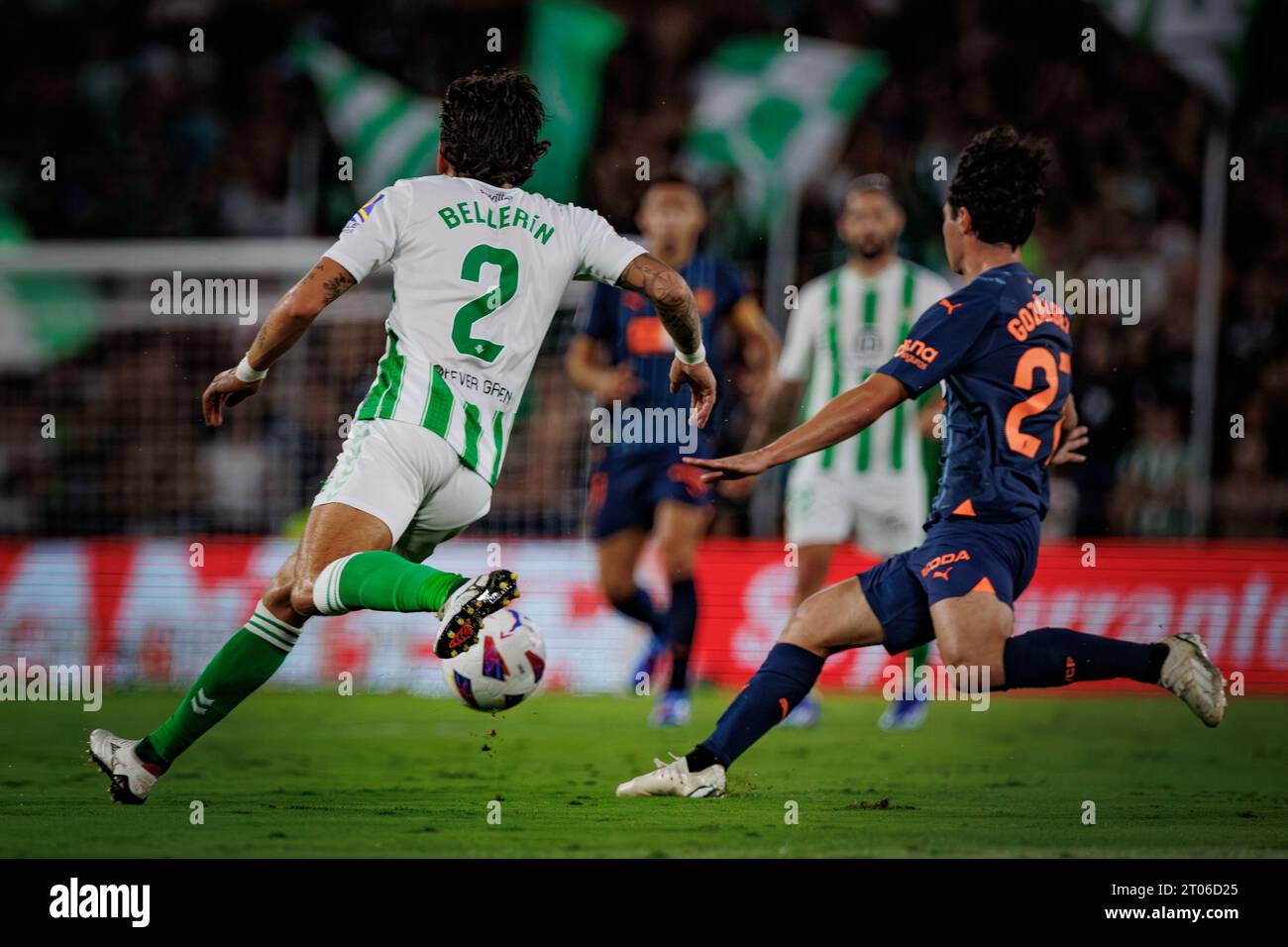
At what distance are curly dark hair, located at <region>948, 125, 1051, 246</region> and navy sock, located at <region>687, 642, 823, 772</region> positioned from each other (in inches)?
56.8

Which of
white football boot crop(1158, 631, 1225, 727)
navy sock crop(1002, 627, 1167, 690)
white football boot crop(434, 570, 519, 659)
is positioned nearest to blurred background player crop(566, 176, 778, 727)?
navy sock crop(1002, 627, 1167, 690)

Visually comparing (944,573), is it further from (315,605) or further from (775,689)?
(315,605)

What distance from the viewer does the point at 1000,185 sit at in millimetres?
4859

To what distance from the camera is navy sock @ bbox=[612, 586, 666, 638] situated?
8.19 metres

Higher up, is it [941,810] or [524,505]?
[524,505]

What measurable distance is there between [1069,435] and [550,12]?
294 inches

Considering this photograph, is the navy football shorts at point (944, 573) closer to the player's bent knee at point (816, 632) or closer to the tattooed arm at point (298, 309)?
the player's bent knee at point (816, 632)

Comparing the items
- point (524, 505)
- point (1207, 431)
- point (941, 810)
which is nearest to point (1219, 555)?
point (1207, 431)

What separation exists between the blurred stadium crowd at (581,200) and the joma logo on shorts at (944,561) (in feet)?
16.5

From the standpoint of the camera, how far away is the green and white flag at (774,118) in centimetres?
1170

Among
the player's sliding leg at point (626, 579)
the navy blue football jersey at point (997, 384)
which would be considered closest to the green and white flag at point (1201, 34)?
the player's sliding leg at point (626, 579)

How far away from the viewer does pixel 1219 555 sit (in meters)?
9.72

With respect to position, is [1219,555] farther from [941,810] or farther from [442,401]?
[442,401]

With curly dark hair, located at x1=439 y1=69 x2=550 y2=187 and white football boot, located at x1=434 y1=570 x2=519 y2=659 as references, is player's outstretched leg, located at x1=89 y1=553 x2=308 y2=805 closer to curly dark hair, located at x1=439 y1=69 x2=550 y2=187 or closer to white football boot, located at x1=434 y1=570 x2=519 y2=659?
white football boot, located at x1=434 y1=570 x2=519 y2=659
